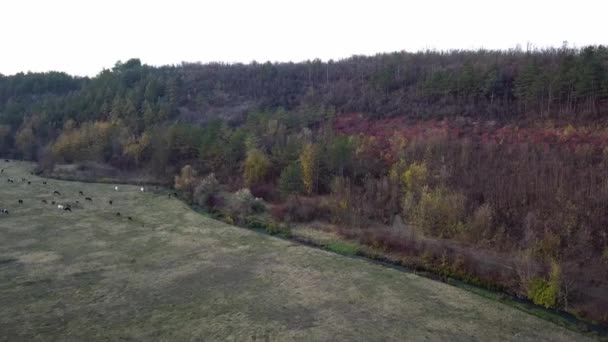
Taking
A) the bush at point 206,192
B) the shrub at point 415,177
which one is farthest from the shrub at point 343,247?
the bush at point 206,192

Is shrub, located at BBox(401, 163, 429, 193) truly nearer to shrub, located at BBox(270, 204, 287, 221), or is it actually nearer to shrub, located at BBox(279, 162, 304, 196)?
shrub, located at BBox(279, 162, 304, 196)

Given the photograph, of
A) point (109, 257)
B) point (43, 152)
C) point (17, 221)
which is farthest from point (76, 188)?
point (109, 257)

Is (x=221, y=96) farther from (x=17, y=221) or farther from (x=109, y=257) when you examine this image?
(x=109, y=257)

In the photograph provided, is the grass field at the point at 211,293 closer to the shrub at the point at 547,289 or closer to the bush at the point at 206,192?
the shrub at the point at 547,289

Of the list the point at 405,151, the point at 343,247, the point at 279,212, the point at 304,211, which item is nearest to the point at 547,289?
the point at 343,247

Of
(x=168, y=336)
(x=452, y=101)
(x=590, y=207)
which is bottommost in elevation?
(x=168, y=336)

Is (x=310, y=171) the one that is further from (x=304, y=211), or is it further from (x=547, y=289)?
(x=547, y=289)
